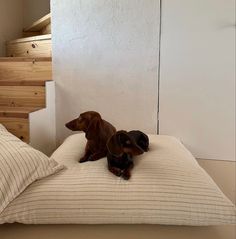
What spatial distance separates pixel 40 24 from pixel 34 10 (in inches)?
21.4

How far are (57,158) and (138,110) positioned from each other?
0.76 meters

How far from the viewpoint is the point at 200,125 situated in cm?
190

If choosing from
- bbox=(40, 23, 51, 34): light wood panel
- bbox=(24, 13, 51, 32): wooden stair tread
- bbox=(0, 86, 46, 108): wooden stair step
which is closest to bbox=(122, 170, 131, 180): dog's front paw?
bbox=(0, 86, 46, 108): wooden stair step

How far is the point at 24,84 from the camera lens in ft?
6.25

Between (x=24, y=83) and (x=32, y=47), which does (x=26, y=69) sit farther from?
(x=32, y=47)

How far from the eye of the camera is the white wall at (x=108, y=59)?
1.88m

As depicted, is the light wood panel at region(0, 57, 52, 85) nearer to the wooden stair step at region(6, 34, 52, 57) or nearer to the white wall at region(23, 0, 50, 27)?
the wooden stair step at region(6, 34, 52, 57)

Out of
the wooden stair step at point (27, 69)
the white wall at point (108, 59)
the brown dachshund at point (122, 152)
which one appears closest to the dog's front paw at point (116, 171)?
the brown dachshund at point (122, 152)

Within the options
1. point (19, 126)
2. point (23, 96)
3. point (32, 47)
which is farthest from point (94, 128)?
point (32, 47)

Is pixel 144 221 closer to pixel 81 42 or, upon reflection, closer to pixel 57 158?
pixel 57 158

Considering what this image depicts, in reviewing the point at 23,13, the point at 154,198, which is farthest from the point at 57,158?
the point at 23,13

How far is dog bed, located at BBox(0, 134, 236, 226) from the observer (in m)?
1.01

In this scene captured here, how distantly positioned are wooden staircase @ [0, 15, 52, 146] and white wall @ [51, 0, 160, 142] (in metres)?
0.16

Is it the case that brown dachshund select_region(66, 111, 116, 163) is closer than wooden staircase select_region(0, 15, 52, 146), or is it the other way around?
brown dachshund select_region(66, 111, 116, 163)
